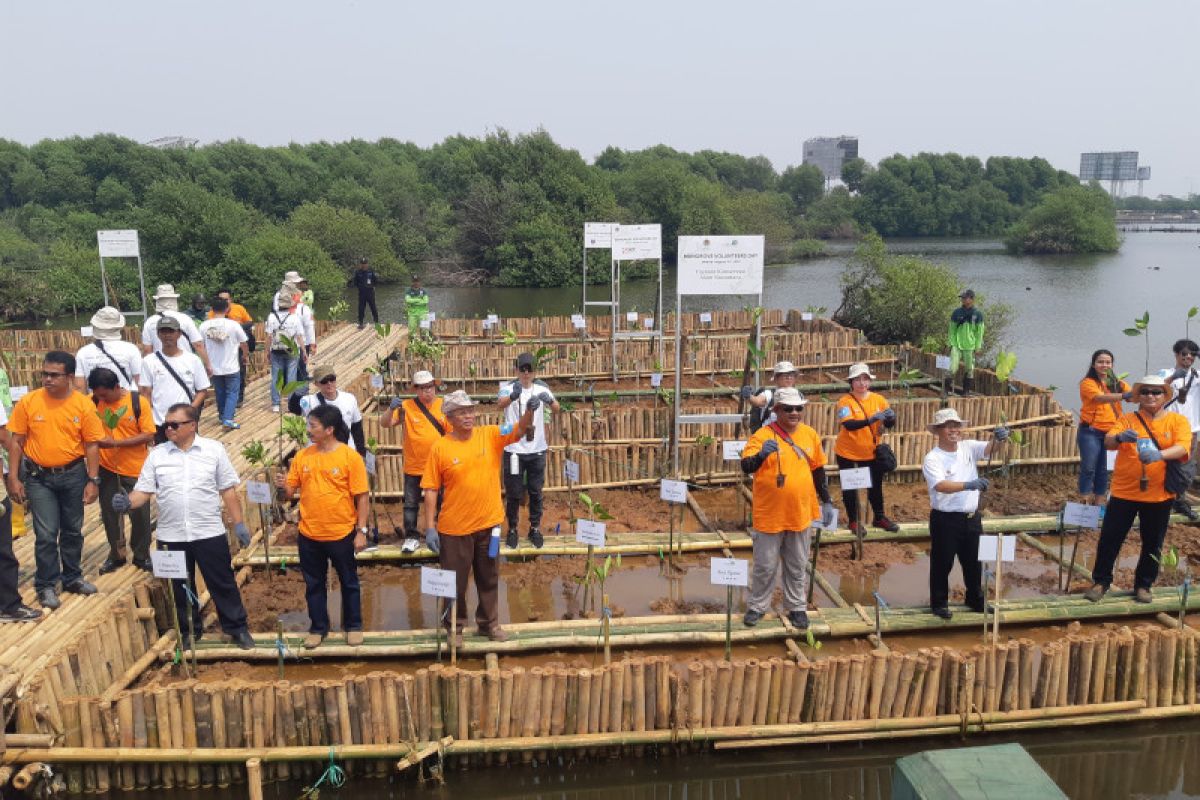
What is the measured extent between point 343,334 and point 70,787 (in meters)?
14.6

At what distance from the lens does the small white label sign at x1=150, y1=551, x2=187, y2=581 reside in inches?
226

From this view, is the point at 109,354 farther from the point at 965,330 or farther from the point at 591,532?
the point at 965,330

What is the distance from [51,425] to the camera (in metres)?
6.24

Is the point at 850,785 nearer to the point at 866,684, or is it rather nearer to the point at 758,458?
the point at 866,684

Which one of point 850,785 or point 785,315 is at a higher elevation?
point 785,315

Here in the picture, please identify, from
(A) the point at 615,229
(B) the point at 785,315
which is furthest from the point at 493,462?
(B) the point at 785,315

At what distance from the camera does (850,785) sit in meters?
5.54

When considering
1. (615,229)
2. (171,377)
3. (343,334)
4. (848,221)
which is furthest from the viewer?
(848,221)

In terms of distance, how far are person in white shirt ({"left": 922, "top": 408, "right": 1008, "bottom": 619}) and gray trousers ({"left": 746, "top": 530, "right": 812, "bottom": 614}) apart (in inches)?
39.2

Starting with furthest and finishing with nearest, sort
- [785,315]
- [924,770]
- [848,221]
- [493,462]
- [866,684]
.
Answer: [848,221]
[785,315]
[493,462]
[866,684]
[924,770]

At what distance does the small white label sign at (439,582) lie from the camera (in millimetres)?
5832

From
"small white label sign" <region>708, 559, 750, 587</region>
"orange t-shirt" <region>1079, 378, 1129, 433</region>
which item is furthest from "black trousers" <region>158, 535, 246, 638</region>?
"orange t-shirt" <region>1079, 378, 1129, 433</region>

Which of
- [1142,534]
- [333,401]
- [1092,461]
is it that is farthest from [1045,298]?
[333,401]

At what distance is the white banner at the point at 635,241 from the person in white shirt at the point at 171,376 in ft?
26.1
